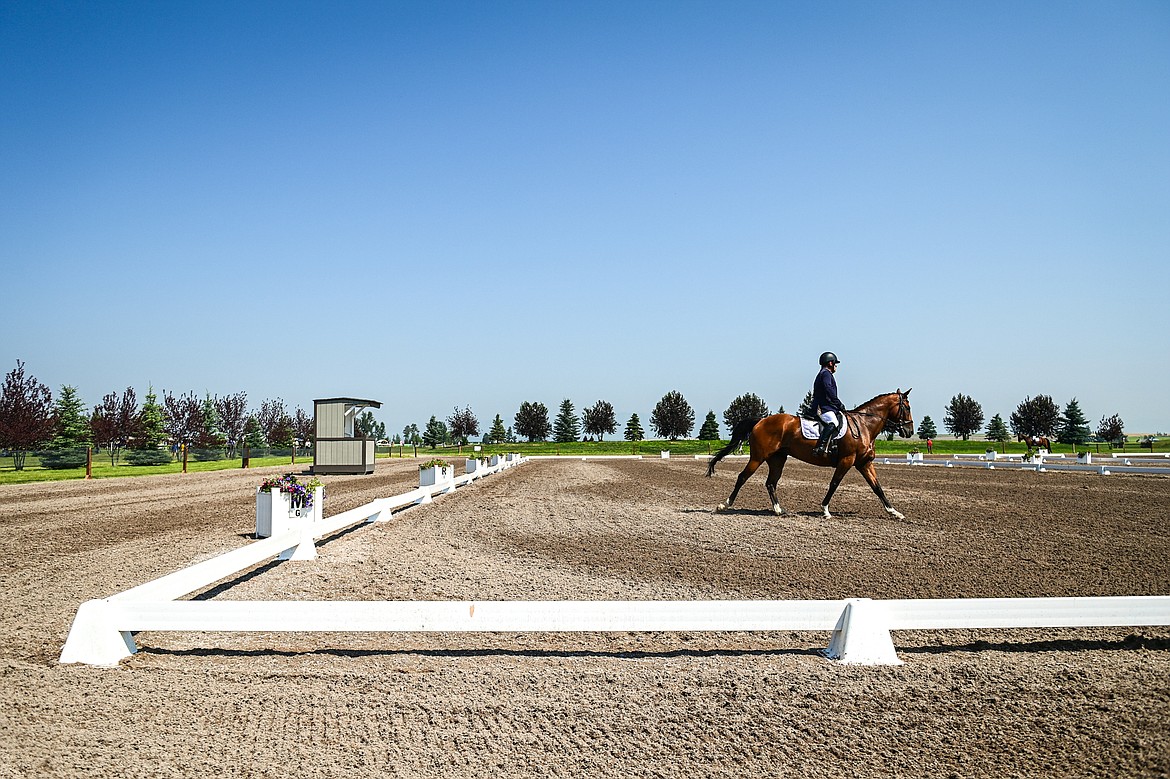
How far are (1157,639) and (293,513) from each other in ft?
34.3

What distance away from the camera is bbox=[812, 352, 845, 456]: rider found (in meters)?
13.5

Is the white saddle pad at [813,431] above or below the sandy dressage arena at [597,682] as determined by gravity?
above

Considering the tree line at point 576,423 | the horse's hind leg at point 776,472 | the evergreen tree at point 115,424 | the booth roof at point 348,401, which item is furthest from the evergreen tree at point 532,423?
the horse's hind leg at point 776,472

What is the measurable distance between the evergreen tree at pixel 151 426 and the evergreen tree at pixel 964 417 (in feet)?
386

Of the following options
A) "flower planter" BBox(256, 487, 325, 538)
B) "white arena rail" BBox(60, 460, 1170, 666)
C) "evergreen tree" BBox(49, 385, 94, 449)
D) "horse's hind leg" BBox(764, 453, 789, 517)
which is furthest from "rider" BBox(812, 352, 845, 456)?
"evergreen tree" BBox(49, 385, 94, 449)

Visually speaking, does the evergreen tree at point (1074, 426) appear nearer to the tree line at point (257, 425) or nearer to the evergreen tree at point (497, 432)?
the tree line at point (257, 425)

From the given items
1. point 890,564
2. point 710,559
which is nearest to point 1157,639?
point 890,564

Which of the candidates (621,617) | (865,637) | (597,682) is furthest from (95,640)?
(865,637)

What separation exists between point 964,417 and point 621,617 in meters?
137

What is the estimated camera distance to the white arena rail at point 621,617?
5.14 metres

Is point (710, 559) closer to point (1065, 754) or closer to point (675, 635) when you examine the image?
point (675, 635)

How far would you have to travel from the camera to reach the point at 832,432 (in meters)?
13.5

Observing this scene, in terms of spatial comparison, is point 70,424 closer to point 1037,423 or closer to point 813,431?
point 813,431

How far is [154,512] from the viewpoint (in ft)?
53.7
